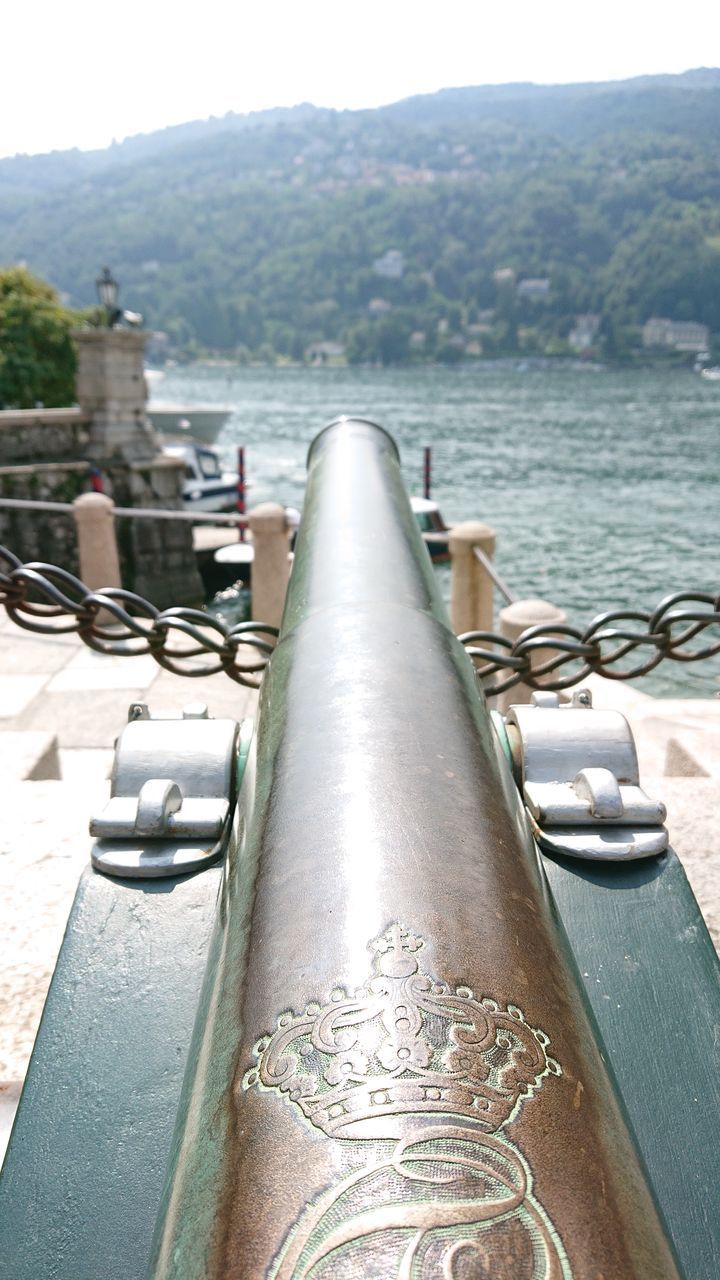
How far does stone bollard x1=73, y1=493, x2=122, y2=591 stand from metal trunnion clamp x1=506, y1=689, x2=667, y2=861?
6.97 metres

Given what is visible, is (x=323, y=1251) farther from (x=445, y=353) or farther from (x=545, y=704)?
(x=445, y=353)

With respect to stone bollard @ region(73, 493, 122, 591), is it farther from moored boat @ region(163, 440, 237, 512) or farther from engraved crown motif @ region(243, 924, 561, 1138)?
moored boat @ region(163, 440, 237, 512)

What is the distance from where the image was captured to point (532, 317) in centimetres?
12406

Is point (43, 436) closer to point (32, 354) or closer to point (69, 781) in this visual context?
point (32, 354)

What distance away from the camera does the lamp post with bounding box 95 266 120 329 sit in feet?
53.8

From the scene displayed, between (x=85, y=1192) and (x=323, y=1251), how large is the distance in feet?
2.09

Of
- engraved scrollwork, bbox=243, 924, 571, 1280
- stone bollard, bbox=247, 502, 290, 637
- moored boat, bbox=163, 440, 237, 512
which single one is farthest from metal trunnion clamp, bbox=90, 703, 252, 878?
moored boat, bbox=163, 440, 237, 512

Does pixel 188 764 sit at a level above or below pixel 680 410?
above

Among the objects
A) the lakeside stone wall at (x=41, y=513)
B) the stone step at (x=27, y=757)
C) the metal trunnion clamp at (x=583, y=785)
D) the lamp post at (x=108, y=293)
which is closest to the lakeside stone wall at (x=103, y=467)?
the lakeside stone wall at (x=41, y=513)

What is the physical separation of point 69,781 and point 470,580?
4263 millimetres

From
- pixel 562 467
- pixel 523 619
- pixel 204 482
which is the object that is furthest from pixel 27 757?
pixel 562 467

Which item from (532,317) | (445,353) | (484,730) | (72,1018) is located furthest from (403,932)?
(532,317)

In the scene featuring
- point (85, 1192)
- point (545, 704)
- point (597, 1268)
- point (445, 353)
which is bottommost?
point (445, 353)

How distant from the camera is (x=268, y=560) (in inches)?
310
